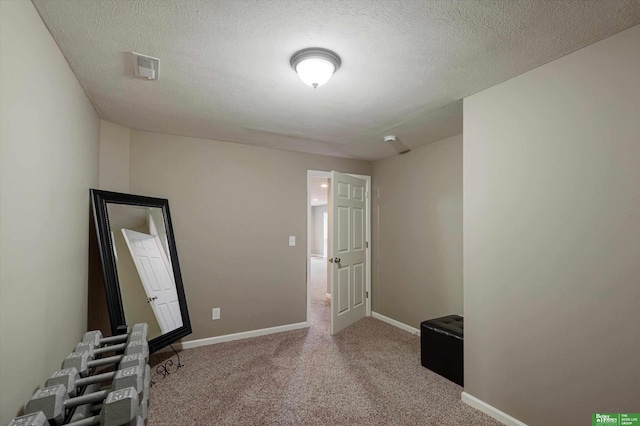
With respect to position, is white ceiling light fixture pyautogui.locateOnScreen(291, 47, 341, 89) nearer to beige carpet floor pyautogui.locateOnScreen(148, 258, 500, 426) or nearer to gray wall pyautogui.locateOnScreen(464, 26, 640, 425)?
gray wall pyautogui.locateOnScreen(464, 26, 640, 425)

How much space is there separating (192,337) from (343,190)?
2533 mm

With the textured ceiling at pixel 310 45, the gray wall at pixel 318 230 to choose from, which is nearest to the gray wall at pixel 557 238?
the textured ceiling at pixel 310 45

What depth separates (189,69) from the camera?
1.96 metres

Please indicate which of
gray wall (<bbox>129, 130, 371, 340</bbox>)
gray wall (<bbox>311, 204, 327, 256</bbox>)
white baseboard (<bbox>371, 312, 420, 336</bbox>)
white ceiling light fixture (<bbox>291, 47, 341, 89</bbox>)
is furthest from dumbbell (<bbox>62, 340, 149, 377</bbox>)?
gray wall (<bbox>311, 204, 327, 256</bbox>)

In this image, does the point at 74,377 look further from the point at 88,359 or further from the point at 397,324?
the point at 397,324

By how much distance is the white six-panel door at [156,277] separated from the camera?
2.86 metres

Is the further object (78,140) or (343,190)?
(343,190)

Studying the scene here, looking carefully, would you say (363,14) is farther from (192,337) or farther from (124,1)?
(192,337)

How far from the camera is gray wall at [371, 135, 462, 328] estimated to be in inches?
137

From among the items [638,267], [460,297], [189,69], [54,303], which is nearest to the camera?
[638,267]

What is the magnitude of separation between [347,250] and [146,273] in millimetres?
2394

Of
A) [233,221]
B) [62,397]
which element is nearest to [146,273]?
[233,221]

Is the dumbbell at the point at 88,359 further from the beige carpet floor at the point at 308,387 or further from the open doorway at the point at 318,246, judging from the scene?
the open doorway at the point at 318,246

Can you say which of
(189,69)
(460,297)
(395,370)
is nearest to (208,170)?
(189,69)
